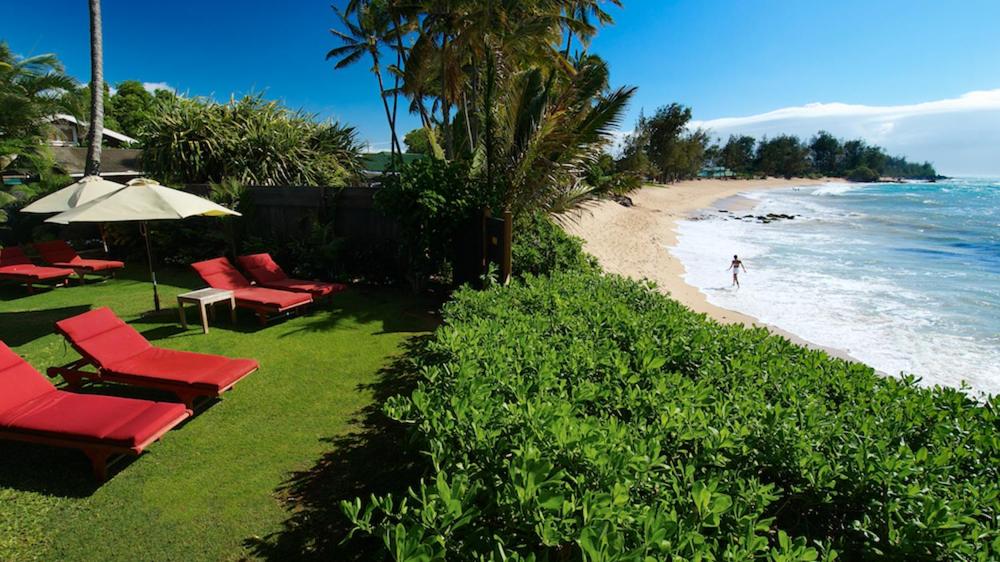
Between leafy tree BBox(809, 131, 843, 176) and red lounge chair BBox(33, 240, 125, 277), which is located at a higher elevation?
leafy tree BBox(809, 131, 843, 176)

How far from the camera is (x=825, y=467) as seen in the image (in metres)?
2.22

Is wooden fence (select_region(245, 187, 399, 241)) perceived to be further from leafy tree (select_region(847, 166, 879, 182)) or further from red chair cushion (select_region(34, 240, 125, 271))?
leafy tree (select_region(847, 166, 879, 182))

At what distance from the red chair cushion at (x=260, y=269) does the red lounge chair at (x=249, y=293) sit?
304 millimetres

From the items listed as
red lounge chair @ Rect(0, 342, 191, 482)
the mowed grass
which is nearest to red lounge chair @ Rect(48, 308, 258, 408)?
the mowed grass

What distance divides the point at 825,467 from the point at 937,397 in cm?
178

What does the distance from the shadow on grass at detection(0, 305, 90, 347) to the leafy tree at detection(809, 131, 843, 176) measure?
18742 cm

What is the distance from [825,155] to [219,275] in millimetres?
192626

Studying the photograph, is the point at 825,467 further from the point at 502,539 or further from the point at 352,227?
the point at 352,227

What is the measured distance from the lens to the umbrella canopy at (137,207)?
6402 millimetres

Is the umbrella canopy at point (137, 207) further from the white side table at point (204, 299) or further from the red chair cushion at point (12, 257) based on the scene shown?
the red chair cushion at point (12, 257)

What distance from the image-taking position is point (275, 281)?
29.1 feet

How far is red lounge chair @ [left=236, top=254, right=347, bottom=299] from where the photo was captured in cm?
837

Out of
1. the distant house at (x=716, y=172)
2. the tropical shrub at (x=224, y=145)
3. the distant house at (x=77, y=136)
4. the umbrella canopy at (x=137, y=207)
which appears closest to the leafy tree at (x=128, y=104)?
the distant house at (x=77, y=136)

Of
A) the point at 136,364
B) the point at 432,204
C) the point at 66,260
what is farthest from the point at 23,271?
the point at 432,204
